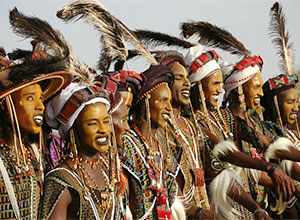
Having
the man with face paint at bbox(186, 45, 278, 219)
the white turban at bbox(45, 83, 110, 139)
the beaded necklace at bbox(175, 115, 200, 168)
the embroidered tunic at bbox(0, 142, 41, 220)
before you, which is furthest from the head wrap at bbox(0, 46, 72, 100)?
the man with face paint at bbox(186, 45, 278, 219)

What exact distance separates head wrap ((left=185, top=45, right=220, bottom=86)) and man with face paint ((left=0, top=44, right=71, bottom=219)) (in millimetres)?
2599

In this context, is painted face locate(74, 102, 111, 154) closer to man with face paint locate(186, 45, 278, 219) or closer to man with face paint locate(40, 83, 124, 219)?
man with face paint locate(40, 83, 124, 219)

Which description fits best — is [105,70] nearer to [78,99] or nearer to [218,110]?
[78,99]

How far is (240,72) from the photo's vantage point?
7754 mm

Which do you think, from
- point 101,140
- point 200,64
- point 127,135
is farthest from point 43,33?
point 200,64

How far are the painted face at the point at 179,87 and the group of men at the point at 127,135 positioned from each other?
A: 0.04 ft

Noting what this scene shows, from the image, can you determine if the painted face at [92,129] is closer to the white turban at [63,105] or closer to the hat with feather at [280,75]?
the white turban at [63,105]

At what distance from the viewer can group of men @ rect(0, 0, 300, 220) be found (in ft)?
14.5

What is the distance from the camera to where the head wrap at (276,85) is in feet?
28.6

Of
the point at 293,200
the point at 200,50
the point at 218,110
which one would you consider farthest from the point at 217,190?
the point at 293,200

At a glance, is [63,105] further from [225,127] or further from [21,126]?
[225,127]

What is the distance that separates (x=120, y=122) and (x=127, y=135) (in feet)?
1.20

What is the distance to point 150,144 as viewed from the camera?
5633mm

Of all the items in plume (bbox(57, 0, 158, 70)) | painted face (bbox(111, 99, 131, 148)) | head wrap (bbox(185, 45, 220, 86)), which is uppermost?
plume (bbox(57, 0, 158, 70))
